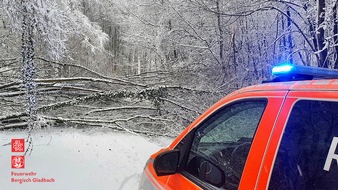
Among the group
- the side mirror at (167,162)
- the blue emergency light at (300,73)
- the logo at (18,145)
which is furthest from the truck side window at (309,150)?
the logo at (18,145)

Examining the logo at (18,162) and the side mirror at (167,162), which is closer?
the side mirror at (167,162)

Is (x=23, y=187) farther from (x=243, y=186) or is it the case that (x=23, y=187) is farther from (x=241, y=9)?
(x=241, y=9)

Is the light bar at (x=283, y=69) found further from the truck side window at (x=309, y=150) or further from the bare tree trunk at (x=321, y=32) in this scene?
the bare tree trunk at (x=321, y=32)

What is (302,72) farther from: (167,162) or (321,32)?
(321,32)

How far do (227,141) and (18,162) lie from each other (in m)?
5.24

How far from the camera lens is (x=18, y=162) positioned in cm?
583

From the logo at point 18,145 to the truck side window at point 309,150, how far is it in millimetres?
6165

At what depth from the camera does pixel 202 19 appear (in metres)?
10.6

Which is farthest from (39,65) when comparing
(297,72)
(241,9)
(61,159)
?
(297,72)

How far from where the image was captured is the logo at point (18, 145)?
6285mm

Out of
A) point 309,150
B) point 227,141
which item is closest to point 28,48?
point 227,141

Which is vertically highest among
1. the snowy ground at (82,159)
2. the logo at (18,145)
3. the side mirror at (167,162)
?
the side mirror at (167,162)

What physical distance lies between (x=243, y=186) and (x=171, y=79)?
29.7 feet

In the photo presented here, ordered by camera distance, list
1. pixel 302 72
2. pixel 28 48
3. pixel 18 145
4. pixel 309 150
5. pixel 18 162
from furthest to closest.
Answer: pixel 18 145
pixel 18 162
pixel 28 48
pixel 302 72
pixel 309 150
